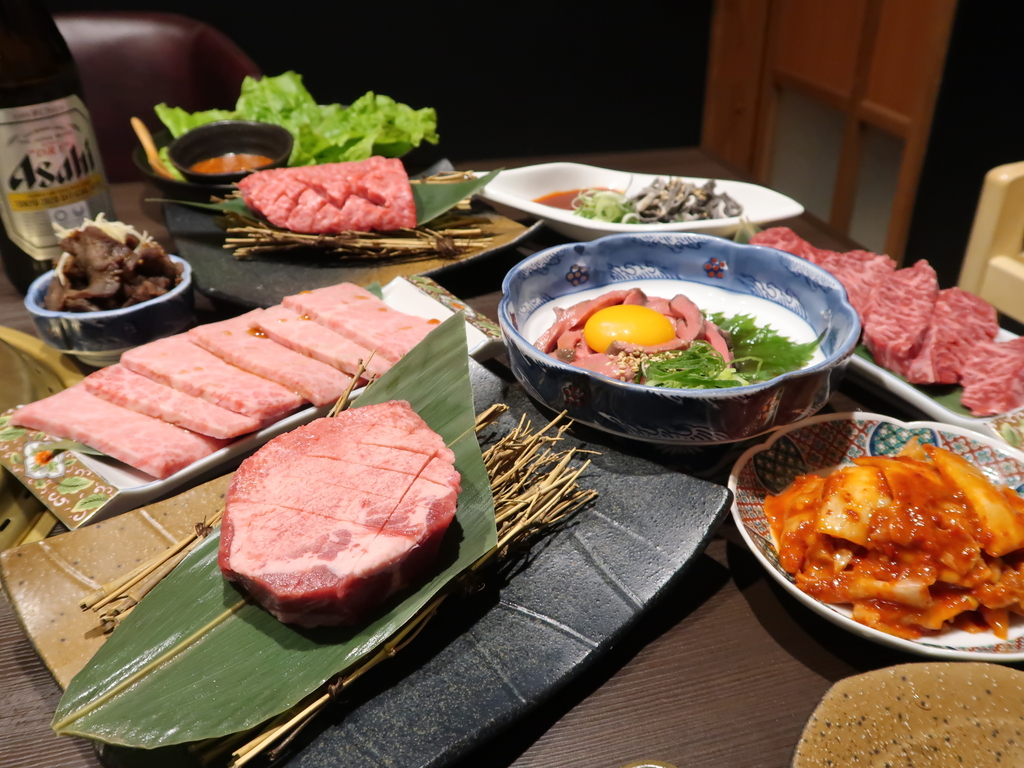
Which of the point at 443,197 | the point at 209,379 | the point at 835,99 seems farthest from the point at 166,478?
the point at 835,99

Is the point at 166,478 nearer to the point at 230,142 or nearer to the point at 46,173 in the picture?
the point at 46,173

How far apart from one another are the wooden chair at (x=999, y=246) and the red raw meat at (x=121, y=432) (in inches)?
122

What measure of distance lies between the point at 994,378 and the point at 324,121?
3.44 meters

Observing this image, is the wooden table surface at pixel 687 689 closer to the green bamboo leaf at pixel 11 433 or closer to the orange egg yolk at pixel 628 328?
the green bamboo leaf at pixel 11 433

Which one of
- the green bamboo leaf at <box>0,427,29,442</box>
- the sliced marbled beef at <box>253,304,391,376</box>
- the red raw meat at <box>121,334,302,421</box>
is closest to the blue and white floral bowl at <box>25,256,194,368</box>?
the red raw meat at <box>121,334,302,421</box>

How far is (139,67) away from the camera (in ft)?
15.8

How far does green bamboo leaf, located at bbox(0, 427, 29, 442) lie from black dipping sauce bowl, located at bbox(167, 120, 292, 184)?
197 centimetres

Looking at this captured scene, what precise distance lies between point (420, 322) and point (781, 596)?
1.30 metres

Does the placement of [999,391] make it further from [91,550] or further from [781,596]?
[91,550]

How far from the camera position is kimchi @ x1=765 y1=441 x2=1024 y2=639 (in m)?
A: 1.34

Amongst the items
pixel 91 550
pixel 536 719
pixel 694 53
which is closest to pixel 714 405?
pixel 536 719

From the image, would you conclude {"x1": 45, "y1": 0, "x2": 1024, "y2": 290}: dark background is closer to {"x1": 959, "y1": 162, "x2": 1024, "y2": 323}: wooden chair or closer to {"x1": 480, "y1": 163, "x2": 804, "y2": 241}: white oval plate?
{"x1": 959, "y1": 162, "x2": 1024, "y2": 323}: wooden chair

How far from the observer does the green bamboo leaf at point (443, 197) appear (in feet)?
9.93

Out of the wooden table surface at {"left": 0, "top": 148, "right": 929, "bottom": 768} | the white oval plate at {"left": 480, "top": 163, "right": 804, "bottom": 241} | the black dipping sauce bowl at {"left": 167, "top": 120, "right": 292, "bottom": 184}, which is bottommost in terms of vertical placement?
the wooden table surface at {"left": 0, "top": 148, "right": 929, "bottom": 768}
